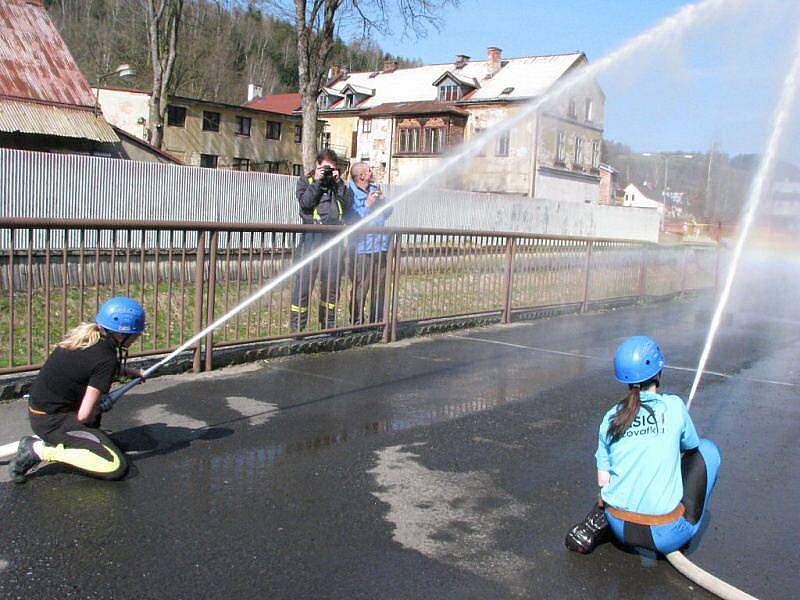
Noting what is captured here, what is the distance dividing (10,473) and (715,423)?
213 inches

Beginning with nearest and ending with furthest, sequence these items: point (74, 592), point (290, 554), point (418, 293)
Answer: point (74, 592) < point (290, 554) < point (418, 293)

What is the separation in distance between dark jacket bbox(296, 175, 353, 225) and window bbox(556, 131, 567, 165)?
18.2 m

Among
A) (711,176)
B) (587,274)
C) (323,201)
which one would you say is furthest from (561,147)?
(323,201)

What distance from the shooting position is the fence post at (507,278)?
11.4 metres

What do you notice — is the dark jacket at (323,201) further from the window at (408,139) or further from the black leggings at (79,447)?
the window at (408,139)

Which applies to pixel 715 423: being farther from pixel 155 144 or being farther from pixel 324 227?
pixel 155 144

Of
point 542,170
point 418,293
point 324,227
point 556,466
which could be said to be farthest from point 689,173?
point 556,466

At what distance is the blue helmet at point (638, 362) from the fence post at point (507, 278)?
7.49 metres

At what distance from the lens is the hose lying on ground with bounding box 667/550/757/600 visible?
3.57 m

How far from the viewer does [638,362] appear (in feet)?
12.7

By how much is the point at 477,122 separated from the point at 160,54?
13.0 meters

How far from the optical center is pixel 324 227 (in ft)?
27.2

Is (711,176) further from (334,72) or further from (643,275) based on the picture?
(334,72)

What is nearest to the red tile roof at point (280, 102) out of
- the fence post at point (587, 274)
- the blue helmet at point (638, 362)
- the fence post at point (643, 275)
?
the fence post at point (643, 275)
